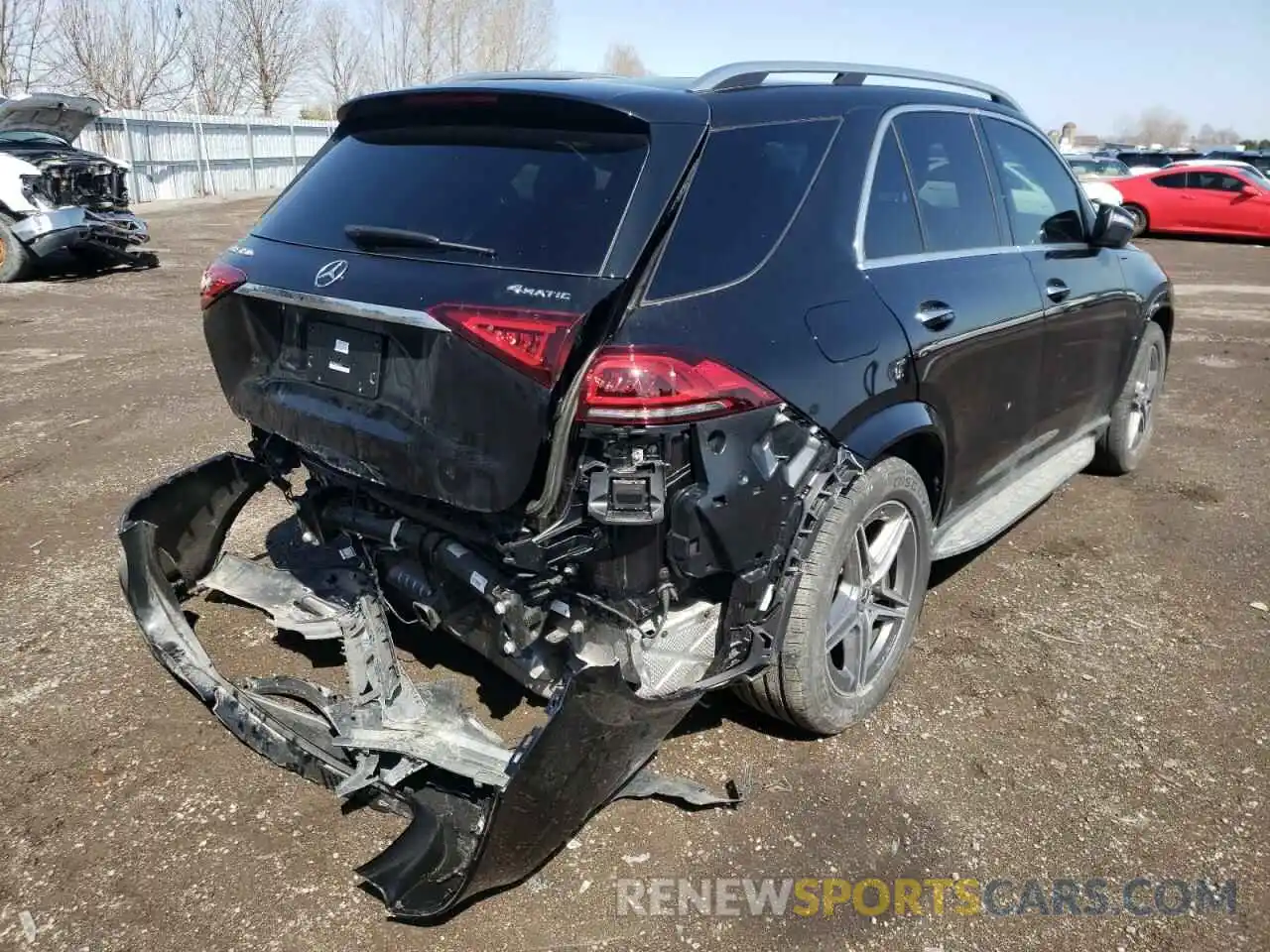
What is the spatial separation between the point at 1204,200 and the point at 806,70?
20.8m

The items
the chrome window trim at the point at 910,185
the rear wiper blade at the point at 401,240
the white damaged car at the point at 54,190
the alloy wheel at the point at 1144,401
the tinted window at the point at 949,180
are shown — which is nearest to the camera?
the rear wiper blade at the point at 401,240

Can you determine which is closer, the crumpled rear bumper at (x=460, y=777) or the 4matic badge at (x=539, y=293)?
the crumpled rear bumper at (x=460, y=777)

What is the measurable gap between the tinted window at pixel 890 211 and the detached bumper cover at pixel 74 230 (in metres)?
11.0

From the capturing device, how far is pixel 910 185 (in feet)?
10.7

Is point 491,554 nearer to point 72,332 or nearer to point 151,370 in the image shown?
point 151,370

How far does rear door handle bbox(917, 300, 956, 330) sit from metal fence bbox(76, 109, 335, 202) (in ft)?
64.6

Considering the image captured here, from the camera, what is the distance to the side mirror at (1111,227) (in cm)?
439

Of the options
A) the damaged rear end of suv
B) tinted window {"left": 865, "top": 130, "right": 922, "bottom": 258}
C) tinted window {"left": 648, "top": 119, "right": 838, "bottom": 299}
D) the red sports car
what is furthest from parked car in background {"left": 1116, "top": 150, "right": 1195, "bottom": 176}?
the damaged rear end of suv

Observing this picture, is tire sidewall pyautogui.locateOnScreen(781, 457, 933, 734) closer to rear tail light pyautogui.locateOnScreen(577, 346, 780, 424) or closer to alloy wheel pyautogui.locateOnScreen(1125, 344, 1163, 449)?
rear tail light pyautogui.locateOnScreen(577, 346, 780, 424)

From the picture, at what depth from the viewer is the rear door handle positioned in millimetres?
3107

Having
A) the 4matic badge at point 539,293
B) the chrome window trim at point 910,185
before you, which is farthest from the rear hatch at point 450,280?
the chrome window trim at point 910,185

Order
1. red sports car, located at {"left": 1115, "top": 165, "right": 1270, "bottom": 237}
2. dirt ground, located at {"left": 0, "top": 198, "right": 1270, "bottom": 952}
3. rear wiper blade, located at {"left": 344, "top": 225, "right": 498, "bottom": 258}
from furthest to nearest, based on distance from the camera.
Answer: red sports car, located at {"left": 1115, "top": 165, "right": 1270, "bottom": 237}
rear wiper blade, located at {"left": 344, "top": 225, "right": 498, "bottom": 258}
dirt ground, located at {"left": 0, "top": 198, "right": 1270, "bottom": 952}

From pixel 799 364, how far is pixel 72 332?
8614 millimetres
